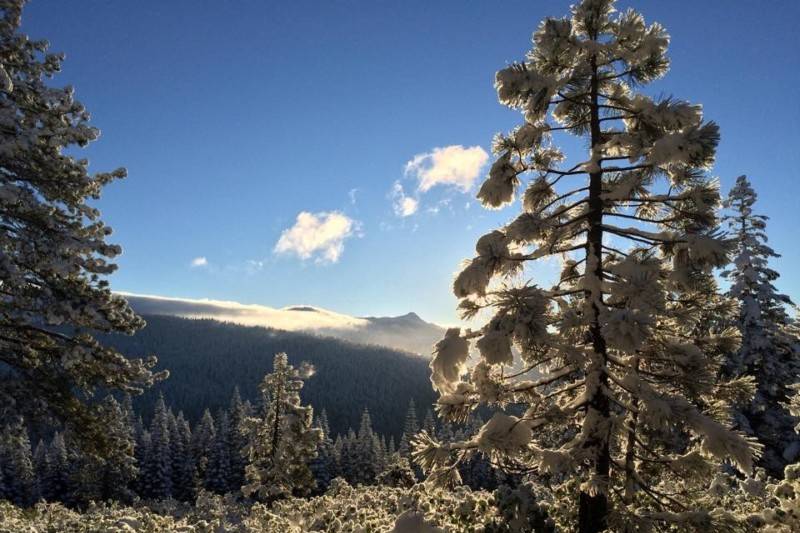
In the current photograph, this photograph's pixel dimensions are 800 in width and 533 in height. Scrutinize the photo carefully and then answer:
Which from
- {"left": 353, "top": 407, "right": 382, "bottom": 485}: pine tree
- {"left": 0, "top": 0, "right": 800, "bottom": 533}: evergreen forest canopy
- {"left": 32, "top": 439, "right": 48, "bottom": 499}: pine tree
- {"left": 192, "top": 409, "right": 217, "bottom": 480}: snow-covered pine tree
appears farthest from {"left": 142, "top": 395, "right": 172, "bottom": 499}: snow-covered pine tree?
{"left": 0, "top": 0, "right": 800, "bottom": 533}: evergreen forest canopy

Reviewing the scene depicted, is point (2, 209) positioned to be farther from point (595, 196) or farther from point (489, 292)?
point (595, 196)

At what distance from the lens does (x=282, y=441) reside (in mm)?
31984

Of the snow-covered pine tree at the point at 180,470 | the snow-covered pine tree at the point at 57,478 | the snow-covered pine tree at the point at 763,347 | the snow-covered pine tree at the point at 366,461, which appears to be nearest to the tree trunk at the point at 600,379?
the snow-covered pine tree at the point at 763,347

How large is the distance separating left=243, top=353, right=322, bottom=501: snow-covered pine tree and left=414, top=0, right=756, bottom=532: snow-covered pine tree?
26.2 meters

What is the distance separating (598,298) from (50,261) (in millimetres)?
10804

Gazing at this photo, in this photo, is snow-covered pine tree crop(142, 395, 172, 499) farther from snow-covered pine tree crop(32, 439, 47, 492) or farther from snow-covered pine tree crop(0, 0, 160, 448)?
snow-covered pine tree crop(0, 0, 160, 448)

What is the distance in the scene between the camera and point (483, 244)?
26.0 feet

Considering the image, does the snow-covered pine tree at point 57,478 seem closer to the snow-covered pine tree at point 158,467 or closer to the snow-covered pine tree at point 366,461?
the snow-covered pine tree at point 158,467

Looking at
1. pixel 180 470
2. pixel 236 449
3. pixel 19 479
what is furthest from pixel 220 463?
pixel 19 479

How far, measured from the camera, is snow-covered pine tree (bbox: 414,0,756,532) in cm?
692

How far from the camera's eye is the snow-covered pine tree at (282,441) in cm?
3155

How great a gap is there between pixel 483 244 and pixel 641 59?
4243mm

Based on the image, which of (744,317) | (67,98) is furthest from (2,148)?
(744,317)

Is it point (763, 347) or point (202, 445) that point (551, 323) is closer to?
point (763, 347)
